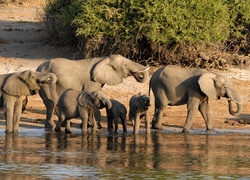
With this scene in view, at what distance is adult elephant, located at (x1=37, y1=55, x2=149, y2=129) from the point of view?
19516 millimetres

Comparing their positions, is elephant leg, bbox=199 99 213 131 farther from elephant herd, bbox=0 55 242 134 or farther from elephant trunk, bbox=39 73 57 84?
elephant trunk, bbox=39 73 57 84

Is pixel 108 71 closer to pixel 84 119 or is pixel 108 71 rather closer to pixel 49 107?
pixel 49 107

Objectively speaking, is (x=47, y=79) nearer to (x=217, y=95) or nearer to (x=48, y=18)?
(x=217, y=95)

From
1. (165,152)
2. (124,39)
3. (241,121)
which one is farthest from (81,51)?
(165,152)

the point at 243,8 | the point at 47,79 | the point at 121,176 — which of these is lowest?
the point at 121,176

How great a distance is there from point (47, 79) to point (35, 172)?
4.50 meters

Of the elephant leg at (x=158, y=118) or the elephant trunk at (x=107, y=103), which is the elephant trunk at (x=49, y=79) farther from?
the elephant leg at (x=158, y=118)

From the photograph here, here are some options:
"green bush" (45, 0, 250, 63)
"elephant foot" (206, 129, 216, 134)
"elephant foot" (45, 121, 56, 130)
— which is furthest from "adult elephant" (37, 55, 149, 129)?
"green bush" (45, 0, 250, 63)

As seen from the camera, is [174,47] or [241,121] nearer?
[241,121]

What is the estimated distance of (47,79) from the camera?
17812mm

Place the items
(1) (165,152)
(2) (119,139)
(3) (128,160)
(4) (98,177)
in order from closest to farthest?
(4) (98,177) < (3) (128,160) < (1) (165,152) < (2) (119,139)

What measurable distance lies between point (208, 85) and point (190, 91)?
20.1 inches

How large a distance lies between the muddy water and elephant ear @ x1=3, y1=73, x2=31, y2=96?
0.81 metres

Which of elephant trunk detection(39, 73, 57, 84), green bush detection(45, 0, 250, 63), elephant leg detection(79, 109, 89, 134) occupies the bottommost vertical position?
elephant leg detection(79, 109, 89, 134)
